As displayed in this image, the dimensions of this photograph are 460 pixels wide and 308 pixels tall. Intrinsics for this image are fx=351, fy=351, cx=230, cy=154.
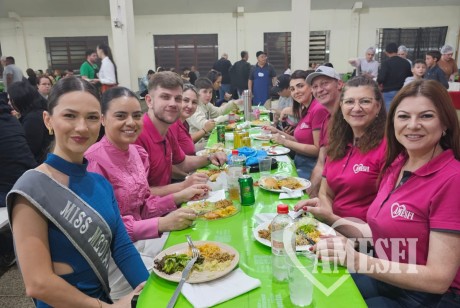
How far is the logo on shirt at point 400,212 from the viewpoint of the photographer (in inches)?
52.3

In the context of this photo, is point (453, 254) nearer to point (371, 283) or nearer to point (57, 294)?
point (371, 283)

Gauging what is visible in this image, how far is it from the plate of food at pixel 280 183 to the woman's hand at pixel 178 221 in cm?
60

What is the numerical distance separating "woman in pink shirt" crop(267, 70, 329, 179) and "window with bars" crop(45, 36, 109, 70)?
34.0ft

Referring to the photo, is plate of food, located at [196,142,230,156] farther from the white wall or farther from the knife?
the white wall

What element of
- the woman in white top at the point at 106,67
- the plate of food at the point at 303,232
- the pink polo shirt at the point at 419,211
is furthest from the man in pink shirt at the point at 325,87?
the woman in white top at the point at 106,67

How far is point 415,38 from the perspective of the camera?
11.4 m

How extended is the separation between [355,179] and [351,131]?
13.5 inches

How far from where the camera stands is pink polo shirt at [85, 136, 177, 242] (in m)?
1.75

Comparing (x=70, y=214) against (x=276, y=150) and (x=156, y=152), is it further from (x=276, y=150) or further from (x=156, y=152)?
(x=276, y=150)

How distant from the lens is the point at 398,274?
1249 mm

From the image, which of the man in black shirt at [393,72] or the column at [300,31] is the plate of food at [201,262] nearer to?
the man in black shirt at [393,72]

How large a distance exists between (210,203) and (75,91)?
3.02 feet

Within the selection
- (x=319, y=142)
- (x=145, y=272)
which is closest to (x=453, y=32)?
(x=319, y=142)

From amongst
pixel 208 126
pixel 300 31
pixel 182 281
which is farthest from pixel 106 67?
pixel 182 281
